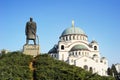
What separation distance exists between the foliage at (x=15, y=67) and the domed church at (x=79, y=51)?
45850mm

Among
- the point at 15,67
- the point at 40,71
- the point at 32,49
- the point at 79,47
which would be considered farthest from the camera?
the point at 79,47

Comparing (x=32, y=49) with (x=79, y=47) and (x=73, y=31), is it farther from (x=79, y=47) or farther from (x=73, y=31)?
(x=73, y=31)

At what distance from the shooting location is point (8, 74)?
581 inches

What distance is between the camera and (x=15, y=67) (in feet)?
50.8

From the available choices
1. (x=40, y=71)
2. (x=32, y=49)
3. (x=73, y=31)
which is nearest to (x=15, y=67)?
(x=40, y=71)

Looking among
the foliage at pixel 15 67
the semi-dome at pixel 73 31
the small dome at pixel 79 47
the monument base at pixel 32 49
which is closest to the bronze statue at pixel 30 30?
the monument base at pixel 32 49

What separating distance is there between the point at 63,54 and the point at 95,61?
8.63 m

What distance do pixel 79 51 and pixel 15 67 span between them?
168 feet

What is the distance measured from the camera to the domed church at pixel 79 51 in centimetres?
6484

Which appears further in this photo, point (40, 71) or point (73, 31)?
point (73, 31)

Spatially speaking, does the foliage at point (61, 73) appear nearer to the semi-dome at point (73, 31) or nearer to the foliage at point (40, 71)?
the foliage at point (40, 71)

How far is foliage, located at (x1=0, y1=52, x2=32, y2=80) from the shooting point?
14.8 meters

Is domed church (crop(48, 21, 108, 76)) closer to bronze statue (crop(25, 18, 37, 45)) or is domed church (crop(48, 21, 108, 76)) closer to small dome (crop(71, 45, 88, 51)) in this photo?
small dome (crop(71, 45, 88, 51))

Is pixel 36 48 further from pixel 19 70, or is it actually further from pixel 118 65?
pixel 118 65
